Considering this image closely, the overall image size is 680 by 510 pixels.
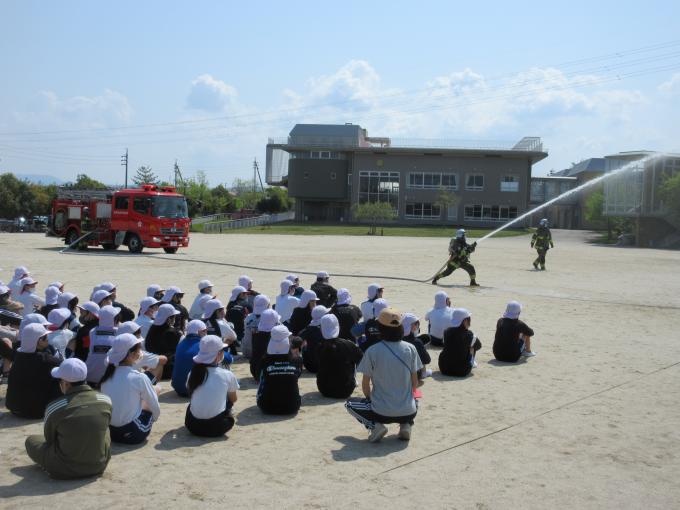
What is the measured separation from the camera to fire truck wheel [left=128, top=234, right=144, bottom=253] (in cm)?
3500

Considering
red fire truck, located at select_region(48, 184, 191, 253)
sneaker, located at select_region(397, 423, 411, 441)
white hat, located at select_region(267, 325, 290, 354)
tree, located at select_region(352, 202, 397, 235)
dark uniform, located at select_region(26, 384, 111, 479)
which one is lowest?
sneaker, located at select_region(397, 423, 411, 441)

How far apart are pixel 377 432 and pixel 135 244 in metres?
29.7

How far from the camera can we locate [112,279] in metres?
22.0

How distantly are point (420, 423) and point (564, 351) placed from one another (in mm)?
5551

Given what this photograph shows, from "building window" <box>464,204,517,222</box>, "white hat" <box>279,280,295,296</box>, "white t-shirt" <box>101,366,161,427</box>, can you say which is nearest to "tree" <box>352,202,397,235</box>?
"building window" <box>464,204,517,222</box>

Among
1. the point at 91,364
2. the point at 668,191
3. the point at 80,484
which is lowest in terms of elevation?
the point at 80,484

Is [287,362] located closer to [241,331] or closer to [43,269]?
[241,331]

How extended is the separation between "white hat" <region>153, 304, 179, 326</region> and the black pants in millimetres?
2593

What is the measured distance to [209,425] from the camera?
7523 mm

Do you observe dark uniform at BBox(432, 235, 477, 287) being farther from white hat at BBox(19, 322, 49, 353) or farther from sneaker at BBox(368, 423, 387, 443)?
white hat at BBox(19, 322, 49, 353)

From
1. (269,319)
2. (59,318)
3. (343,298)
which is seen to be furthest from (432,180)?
(59,318)

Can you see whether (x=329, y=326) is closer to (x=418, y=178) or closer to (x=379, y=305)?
(x=379, y=305)

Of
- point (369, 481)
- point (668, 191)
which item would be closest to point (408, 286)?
point (369, 481)

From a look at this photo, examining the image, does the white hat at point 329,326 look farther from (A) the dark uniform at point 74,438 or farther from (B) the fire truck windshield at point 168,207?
(B) the fire truck windshield at point 168,207
